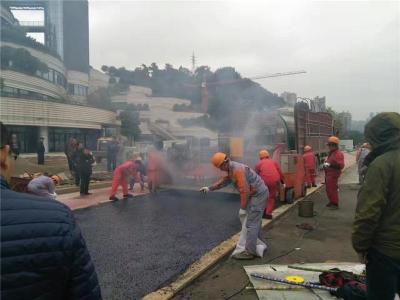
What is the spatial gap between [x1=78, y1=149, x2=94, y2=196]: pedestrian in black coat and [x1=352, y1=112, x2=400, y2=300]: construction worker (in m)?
8.55

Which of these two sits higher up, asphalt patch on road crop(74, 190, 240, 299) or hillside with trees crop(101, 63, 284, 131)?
hillside with trees crop(101, 63, 284, 131)

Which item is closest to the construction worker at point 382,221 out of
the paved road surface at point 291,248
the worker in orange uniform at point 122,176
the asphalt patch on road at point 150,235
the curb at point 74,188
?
the paved road surface at point 291,248

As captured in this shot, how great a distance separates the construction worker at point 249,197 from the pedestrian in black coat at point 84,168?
592 cm

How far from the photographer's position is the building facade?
26.3m

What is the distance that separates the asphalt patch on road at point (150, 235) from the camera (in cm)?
425

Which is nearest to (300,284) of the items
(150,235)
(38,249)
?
(150,235)

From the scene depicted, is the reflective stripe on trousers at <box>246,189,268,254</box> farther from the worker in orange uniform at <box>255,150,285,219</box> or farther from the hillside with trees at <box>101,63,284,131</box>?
the hillside with trees at <box>101,63,284,131</box>

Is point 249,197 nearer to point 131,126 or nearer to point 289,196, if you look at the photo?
point 289,196

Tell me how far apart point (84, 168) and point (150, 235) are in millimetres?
4508

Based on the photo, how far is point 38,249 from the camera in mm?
1177

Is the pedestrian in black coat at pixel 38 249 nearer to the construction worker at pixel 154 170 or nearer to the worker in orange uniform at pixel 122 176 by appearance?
the worker in orange uniform at pixel 122 176

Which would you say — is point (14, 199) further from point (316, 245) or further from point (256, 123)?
point (256, 123)

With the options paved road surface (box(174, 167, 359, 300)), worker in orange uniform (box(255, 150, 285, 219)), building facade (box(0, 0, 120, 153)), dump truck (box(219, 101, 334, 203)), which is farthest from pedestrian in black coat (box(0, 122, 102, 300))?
building facade (box(0, 0, 120, 153))

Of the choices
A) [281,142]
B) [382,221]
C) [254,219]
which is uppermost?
[281,142]
